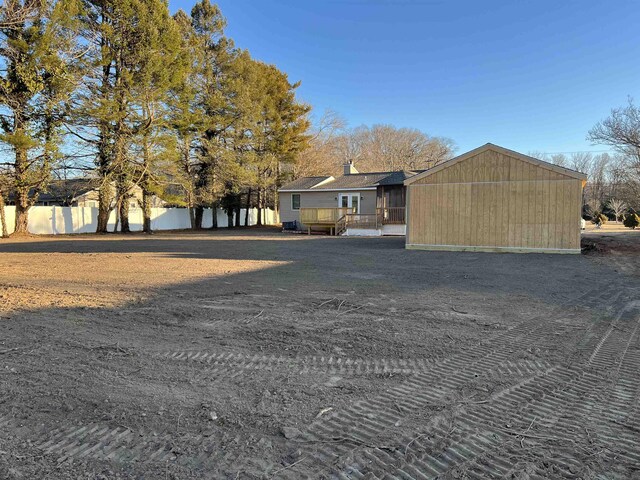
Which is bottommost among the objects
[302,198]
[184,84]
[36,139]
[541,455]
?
[541,455]

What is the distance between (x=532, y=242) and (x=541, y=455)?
42.0ft

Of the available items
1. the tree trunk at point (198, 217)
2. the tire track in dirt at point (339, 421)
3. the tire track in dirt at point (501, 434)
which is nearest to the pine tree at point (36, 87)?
the tree trunk at point (198, 217)

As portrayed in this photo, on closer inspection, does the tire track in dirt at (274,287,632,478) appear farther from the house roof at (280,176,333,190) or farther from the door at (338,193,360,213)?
the house roof at (280,176,333,190)

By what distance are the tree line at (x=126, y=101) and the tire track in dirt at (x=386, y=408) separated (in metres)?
14.9

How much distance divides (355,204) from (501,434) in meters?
23.2

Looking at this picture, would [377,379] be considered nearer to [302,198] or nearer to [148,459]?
[148,459]

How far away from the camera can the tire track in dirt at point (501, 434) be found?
2223 millimetres

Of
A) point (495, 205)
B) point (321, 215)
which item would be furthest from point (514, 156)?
point (321, 215)

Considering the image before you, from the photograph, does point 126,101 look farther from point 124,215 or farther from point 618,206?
point 618,206

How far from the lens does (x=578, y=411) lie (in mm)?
2867

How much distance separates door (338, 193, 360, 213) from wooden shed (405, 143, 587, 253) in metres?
9.93

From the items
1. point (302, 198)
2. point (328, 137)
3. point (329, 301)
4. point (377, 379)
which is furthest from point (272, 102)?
point (377, 379)

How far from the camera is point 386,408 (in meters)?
2.90

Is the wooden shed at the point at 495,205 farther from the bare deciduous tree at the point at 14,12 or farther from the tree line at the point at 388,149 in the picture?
the tree line at the point at 388,149
